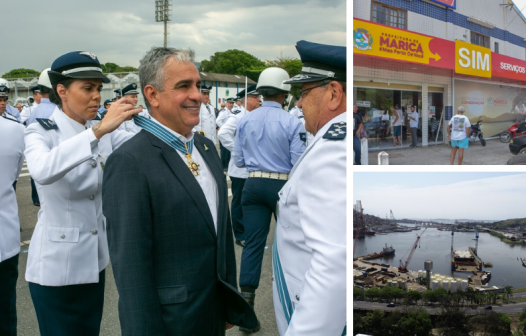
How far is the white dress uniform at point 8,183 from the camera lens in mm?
2563

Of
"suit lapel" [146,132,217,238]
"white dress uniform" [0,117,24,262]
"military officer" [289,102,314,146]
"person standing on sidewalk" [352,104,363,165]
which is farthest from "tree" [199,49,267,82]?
"person standing on sidewalk" [352,104,363,165]

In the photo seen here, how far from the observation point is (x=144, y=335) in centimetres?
153

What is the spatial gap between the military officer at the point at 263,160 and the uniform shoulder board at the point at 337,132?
2.47m

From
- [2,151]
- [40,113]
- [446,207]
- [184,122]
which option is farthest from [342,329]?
[40,113]

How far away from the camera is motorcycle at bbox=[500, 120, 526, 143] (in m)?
0.79

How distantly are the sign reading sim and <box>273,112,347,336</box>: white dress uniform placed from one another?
518 millimetres

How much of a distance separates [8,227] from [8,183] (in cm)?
27

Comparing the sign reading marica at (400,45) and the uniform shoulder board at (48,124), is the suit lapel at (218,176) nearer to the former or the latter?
the uniform shoulder board at (48,124)

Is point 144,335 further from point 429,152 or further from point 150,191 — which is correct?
point 429,152

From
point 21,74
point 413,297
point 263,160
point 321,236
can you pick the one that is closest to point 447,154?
point 413,297

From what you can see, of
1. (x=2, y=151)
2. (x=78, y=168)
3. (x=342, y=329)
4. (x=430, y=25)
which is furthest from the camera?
(x=2, y=151)

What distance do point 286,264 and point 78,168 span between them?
1.20 m

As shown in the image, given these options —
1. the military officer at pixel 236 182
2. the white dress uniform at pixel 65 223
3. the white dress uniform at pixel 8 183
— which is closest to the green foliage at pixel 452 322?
the white dress uniform at pixel 65 223

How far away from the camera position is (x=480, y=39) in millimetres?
829
